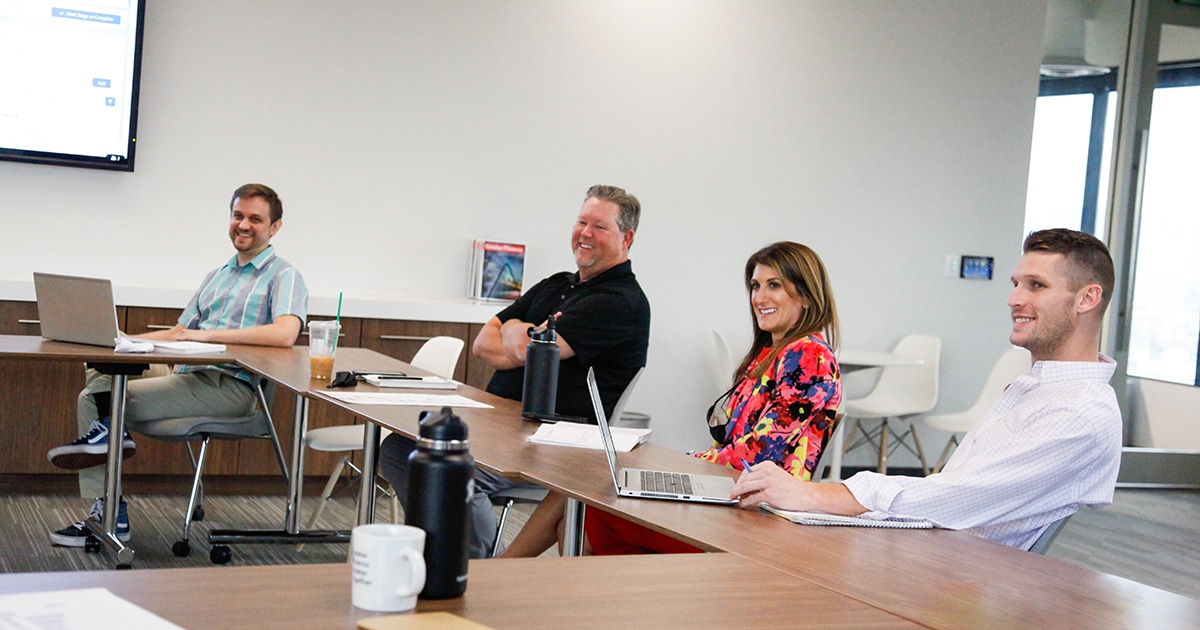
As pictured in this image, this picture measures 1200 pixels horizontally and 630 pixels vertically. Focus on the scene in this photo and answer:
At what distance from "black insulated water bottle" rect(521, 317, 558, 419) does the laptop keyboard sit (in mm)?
680

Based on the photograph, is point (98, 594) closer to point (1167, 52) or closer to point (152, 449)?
point (152, 449)

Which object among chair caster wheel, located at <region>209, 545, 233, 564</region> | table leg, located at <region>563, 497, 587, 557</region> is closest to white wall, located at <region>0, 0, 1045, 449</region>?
chair caster wheel, located at <region>209, 545, 233, 564</region>

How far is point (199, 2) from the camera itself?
201 inches

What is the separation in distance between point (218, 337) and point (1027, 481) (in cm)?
290

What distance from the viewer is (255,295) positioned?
13.5ft

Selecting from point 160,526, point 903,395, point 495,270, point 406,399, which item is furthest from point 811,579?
point 903,395

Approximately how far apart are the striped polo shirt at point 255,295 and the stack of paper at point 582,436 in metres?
1.70

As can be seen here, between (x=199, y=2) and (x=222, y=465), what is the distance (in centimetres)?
207

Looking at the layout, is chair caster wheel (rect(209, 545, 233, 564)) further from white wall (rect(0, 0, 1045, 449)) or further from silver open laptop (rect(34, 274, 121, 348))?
white wall (rect(0, 0, 1045, 449))

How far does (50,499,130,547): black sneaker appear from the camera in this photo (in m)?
3.85

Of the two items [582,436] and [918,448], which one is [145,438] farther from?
[918,448]

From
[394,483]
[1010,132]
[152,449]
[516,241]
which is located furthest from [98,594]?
[1010,132]

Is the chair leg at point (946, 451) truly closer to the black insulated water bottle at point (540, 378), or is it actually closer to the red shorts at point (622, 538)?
the black insulated water bottle at point (540, 378)

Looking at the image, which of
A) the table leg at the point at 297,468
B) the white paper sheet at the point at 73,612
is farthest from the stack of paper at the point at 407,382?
the white paper sheet at the point at 73,612
